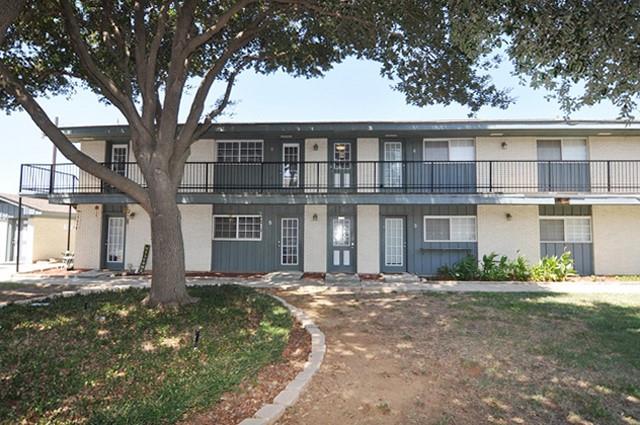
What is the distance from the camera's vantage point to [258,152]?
14.7 m

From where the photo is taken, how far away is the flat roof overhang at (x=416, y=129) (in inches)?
512

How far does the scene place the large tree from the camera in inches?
293

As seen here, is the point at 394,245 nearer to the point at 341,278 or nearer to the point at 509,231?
the point at 341,278

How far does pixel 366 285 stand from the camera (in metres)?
11.3

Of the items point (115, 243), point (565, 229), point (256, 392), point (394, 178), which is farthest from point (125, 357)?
point (565, 229)

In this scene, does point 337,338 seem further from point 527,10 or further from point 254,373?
point 527,10

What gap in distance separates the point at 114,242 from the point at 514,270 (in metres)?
14.9

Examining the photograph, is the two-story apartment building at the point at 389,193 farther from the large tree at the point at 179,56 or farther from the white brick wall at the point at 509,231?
the large tree at the point at 179,56

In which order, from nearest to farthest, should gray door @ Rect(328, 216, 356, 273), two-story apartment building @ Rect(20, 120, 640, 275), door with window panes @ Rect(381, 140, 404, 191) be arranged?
two-story apartment building @ Rect(20, 120, 640, 275) < gray door @ Rect(328, 216, 356, 273) < door with window panes @ Rect(381, 140, 404, 191)

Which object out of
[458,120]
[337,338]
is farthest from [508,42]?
[458,120]

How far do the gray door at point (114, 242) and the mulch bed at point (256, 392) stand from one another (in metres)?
12.0

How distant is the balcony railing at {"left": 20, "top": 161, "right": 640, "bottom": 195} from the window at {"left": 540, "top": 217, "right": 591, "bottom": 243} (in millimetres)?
1136

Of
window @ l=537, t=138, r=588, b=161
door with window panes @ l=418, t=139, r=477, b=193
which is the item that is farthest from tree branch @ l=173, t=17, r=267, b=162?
window @ l=537, t=138, r=588, b=161

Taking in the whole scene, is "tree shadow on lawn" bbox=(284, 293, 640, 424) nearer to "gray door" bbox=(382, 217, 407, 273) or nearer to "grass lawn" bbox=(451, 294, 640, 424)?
"grass lawn" bbox=(451, 294, 640, 424)
